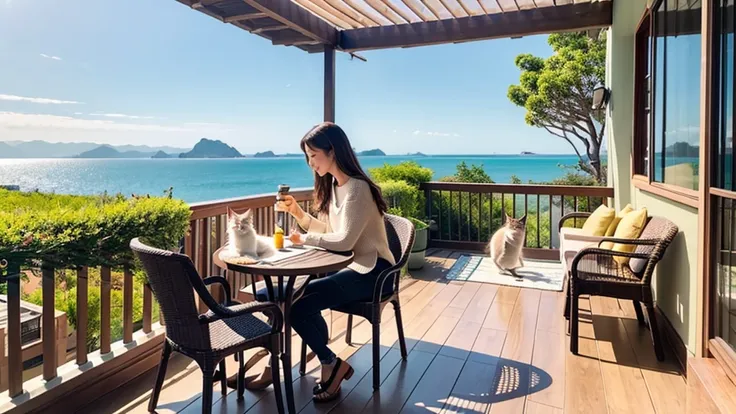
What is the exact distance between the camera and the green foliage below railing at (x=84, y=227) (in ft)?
5.66

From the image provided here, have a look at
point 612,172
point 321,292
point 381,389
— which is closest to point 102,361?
point 321,292

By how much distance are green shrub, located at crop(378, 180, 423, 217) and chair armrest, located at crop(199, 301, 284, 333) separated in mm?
3274

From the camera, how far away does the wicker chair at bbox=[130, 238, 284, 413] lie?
1521 millimetres

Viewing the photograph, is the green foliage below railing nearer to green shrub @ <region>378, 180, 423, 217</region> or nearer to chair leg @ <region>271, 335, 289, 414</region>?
chair leg @ <region>271, 335, 289, 414</region>

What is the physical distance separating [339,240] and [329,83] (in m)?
3.17

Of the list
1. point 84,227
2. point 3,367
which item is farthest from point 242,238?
point 3,367

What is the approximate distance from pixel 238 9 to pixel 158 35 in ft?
118

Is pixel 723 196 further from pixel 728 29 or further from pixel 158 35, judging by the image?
pixel 158 35

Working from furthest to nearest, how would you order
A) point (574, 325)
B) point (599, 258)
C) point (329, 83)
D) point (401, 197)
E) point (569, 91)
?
point (569, 91) → point (401, 197) → point (329, 83) → point (599, 258) → point (574, 325)

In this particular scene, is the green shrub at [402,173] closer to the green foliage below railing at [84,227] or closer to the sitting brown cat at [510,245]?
the sitting brown cat at [510,245]

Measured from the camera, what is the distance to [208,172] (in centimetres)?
4291

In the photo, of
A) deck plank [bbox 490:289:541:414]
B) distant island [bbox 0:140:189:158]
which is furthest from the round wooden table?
distant island [bbox 0:140:189:158]

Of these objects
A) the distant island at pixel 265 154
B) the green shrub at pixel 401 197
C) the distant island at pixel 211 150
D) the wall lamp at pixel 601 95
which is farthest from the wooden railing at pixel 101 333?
the distant island at pixel 211 150

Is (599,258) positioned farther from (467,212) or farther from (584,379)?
(467,212)
